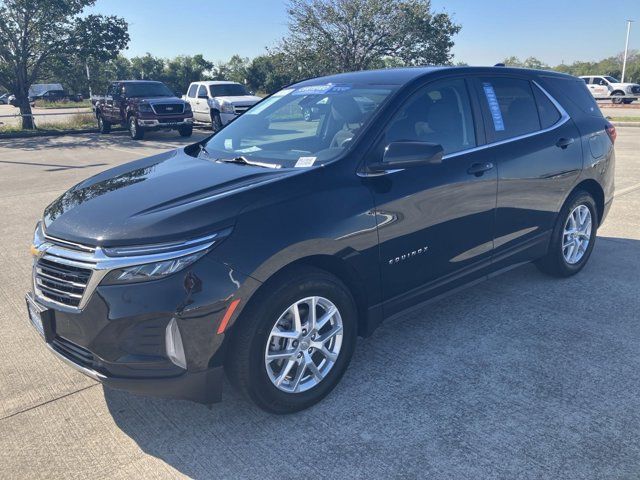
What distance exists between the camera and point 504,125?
13.3 feet

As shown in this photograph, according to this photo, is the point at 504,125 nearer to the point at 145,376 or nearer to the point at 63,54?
the point at 145,376

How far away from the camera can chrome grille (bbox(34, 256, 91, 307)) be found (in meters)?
2.59

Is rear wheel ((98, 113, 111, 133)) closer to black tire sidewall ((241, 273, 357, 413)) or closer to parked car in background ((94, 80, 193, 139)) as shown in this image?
parked car in background ((94, 80, 193, 139))

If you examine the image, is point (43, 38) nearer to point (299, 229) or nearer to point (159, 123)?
point (159, 123)

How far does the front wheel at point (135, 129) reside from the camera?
61.3 ft

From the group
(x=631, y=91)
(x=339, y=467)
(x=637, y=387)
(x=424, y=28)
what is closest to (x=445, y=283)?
(x=637, y=387)

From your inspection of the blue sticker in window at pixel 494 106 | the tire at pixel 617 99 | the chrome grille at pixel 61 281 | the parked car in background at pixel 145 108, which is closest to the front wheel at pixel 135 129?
the parked car in background at pixel 145 108

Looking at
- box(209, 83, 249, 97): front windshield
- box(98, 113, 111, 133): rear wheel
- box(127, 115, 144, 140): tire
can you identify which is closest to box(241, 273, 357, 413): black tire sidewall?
box(127, 115, 144, 140): tire

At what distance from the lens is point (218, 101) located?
20.5m

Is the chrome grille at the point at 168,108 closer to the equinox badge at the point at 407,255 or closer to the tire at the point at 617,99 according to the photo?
the equinox badge at the point at 407,255

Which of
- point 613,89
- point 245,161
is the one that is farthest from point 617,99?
point 245,161

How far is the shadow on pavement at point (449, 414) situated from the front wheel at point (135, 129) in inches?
658

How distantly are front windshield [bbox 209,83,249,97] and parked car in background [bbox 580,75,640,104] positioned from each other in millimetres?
24209

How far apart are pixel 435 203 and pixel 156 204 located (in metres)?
1.69
